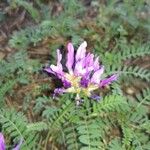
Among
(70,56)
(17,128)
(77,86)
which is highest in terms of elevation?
(70,56)

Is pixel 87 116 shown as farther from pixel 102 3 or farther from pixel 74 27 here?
pixel 102 3

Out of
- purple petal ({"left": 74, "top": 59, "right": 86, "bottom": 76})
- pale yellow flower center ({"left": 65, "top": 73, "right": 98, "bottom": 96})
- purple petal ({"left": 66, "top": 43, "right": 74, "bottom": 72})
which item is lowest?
pale yellow flower center ({"left": 65, "top": 73, "right": 98, "bottom": 96})

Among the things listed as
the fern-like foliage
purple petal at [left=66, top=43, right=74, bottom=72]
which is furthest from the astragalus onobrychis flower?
the fern-like foliage

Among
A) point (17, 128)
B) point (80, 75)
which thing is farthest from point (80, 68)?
point (17, 128)

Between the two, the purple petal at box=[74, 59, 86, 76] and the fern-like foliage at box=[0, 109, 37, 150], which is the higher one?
the purple petal at box=[74, 59, 86, 76]

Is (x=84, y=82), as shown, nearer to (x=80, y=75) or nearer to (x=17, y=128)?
(x=80, y=75)

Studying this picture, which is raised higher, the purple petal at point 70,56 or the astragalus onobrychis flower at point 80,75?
the purple petal at point 70,56

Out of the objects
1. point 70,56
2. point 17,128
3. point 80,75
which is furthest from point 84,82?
point 17,128

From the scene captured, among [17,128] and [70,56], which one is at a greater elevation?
[70,56]

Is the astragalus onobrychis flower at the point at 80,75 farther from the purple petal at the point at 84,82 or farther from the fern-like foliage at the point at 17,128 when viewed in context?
the fern-like foliage at the point at 17,128

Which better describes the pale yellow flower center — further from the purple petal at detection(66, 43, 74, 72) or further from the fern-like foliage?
the fern-like foliage

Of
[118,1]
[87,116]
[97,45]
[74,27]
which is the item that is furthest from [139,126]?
[118,1]

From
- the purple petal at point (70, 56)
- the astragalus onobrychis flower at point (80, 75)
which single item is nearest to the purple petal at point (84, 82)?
the astragalus onobrychis flower at point (80, 75)
